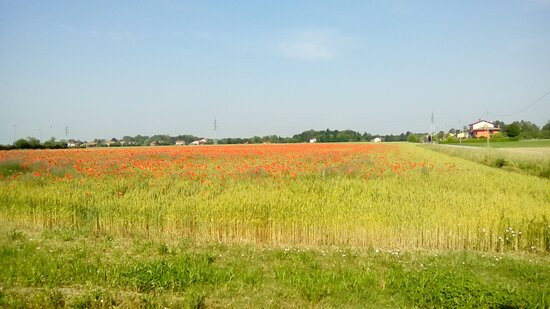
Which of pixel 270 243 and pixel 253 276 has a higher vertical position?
pixel 253 276

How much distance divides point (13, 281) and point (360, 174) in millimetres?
14070

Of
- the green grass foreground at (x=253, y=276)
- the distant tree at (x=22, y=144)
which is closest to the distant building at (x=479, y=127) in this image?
the distant tree at (x=22, y=144)

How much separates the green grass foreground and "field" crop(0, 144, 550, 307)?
0.02m

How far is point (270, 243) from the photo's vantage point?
8.15 m

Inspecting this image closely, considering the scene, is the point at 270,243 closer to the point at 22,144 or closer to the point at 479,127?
the point at 22,144

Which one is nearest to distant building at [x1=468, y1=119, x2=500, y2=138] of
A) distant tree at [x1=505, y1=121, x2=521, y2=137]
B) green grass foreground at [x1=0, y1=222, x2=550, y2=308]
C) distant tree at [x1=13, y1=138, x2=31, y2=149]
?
distant tree at [x1=505, y1=121, x2=521, y2=137]

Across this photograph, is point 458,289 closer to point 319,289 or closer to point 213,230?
point 319,289

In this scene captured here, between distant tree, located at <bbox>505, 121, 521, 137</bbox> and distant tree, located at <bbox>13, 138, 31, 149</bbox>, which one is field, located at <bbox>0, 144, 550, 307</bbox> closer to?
distant tree, located at <bbox>13, 138, 31, 149</bbox>

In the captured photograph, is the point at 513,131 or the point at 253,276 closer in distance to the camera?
the point at 253,276

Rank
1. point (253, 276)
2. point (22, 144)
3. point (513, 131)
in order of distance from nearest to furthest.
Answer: point (253, 276) < point (22, 144) < point (513, 131)

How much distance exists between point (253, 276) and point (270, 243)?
2350 millimetres

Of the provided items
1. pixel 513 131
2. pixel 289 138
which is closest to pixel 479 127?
pixel 513 131

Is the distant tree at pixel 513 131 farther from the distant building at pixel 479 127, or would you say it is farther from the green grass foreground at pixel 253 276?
the green grass foreground at pixel 253 276

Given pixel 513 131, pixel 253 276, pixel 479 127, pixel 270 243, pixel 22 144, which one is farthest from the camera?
pixel 479 127
